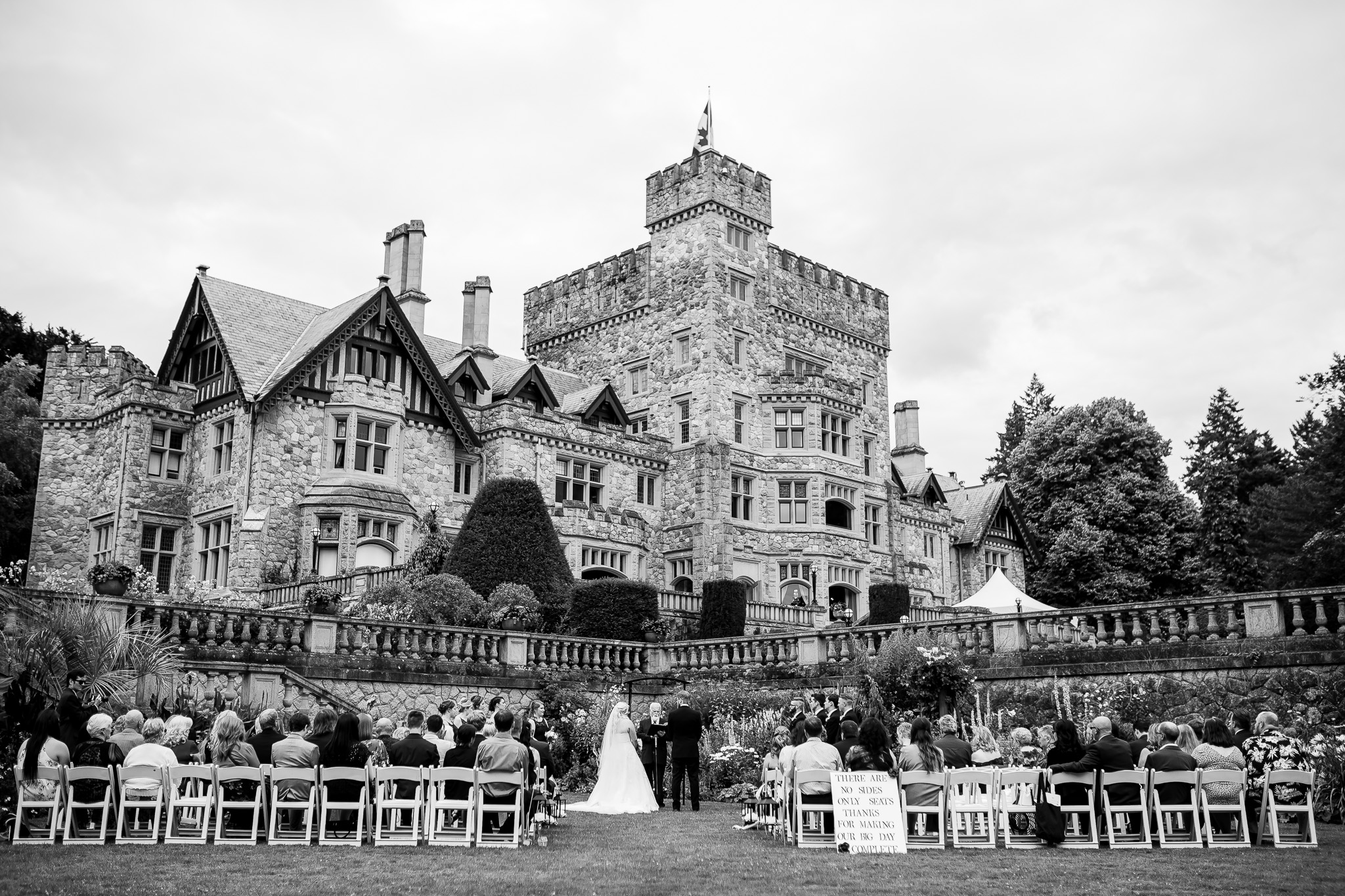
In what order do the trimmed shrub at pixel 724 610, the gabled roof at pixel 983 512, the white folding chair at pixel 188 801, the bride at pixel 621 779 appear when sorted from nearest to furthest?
the white folding chair at pixel 188 801 → the bride at pixel 621 779 → the trimmed shrub at pixel 724 610 → the gabled roof at pixel 983 512

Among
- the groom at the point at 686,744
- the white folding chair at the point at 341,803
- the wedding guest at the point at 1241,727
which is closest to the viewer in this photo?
the white folding chair at the point at 341,803

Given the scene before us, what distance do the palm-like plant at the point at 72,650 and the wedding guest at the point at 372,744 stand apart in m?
4.38

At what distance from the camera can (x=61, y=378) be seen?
38.9 m

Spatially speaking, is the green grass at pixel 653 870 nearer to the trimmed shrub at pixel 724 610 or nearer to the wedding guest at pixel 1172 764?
the wedding guest at pixel 1172 764

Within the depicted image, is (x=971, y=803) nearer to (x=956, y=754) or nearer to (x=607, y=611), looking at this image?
(x=956, y=754)

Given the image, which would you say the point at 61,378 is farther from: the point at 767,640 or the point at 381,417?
the point at 767,640

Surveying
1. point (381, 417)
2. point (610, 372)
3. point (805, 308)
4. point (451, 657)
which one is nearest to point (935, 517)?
point (805, 308)

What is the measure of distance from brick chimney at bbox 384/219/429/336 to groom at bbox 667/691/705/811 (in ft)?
91.8

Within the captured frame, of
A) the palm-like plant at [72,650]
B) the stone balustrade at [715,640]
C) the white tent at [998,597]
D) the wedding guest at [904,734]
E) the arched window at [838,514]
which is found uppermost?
the arched window at [838,514]

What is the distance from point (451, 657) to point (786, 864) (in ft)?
47.7

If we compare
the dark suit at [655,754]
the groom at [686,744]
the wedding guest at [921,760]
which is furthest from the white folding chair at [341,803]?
the dark suit at [655,754]

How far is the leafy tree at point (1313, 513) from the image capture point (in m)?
41.3

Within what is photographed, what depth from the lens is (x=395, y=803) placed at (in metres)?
13.0

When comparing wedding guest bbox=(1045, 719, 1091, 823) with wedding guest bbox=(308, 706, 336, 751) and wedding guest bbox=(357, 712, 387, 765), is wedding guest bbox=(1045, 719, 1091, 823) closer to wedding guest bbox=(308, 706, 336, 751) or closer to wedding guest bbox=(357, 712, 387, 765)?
wedding guest bbox=(357, 712, 387, 765)
